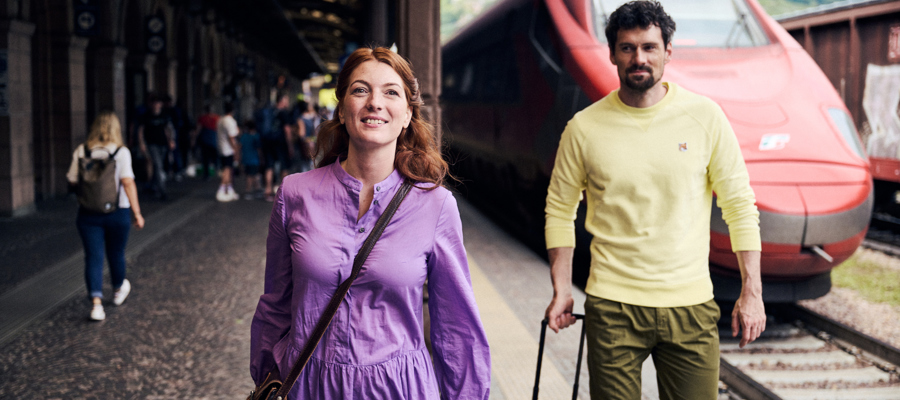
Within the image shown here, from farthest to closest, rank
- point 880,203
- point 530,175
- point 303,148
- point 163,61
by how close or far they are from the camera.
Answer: point 163,61
point 303,148
point 880,203
point 530,175

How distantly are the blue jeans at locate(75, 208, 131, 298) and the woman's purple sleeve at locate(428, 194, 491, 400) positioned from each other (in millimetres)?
3980

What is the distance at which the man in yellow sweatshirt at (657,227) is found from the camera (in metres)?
2.33

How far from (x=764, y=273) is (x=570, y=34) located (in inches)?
96.9

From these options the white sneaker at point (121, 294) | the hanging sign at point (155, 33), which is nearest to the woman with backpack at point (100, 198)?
the white sneaker at point (121, 294)

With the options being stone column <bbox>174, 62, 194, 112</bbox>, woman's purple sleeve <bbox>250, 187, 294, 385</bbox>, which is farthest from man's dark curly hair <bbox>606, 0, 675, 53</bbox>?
stone column <bbox>174, 62, 194, 112</bbox>

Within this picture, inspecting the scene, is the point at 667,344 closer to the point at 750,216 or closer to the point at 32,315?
the point at 750,216

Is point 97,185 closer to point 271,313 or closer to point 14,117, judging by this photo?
point 271,313

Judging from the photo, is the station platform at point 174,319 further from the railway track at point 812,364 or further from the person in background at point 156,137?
the person in background at point 156,137

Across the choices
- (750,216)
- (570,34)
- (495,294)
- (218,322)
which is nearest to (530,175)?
(570,34)

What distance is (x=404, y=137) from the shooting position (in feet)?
6.53

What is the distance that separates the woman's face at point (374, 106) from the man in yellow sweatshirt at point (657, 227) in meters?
0.82

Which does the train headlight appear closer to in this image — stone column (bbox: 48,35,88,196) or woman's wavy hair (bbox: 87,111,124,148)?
woman's wavy hair (bbox: 87,111,124,148)

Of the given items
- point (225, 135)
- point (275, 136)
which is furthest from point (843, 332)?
point (225, 135)

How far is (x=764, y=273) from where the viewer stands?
5.03 m
